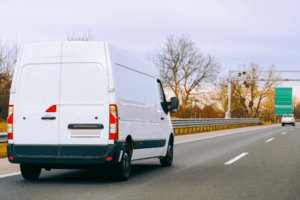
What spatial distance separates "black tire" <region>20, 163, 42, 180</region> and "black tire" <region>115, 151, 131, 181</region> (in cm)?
138

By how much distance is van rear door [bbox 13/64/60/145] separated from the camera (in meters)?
6.54

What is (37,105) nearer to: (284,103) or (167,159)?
(167,159)

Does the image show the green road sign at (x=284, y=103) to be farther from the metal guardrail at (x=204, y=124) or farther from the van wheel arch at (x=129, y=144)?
the van wheel arch at (x=129, y=144)

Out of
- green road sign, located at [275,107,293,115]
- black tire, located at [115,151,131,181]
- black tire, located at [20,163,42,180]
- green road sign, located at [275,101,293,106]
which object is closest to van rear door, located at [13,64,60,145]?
black tire, located at [20,163,42,180]

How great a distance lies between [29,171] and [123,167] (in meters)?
1.56

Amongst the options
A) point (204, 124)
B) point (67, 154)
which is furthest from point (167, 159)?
point (204, 124)

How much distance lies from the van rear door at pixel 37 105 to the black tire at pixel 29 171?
1.95ft

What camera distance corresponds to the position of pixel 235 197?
5.67 m

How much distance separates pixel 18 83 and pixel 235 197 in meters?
3.68

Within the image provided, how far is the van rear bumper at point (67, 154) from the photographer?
637cm

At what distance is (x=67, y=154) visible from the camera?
6.43 metres

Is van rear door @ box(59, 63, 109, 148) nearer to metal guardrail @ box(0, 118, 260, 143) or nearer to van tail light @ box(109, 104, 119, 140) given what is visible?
van tail light @ box(109, 104, 119, 140)

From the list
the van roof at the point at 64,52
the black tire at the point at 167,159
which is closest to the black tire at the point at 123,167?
the van roof at the point at 64,52

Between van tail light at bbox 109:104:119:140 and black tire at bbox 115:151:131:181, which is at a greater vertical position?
van tail light at bbox 109:104:119:140
